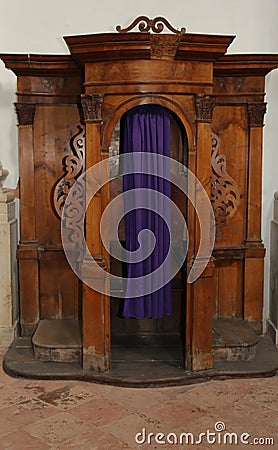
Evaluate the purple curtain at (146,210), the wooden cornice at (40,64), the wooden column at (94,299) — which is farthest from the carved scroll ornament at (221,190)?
the wooden cornice at (40,64)

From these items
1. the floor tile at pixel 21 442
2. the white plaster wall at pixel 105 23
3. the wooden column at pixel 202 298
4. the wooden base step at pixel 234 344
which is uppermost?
the white plaster wall at pixel 105 23

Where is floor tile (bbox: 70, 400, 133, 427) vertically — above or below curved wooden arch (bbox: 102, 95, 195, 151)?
below

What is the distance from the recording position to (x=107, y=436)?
335cm

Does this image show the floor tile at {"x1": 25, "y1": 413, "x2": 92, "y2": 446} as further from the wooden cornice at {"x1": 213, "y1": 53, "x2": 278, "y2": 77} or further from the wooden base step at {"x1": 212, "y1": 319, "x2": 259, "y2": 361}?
the wooden cornice at {"x1": 213, "y1": 53, "x2": 278, "y2": 77}

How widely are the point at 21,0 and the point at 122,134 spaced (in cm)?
144

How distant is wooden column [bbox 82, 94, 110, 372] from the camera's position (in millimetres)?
3988

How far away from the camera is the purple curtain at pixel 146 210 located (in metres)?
4.12

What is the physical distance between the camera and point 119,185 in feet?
15.5

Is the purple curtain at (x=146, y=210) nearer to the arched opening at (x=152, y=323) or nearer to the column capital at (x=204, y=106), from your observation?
the arched opening at (x=152, y=323)

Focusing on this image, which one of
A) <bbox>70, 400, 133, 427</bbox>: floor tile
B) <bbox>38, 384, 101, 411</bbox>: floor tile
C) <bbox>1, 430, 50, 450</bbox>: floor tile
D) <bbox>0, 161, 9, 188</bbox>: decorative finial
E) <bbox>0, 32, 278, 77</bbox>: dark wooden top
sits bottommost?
<bbox>1, 430, 50, 450</bbox>: floor tile

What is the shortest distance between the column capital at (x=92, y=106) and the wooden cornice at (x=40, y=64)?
0.55 metres

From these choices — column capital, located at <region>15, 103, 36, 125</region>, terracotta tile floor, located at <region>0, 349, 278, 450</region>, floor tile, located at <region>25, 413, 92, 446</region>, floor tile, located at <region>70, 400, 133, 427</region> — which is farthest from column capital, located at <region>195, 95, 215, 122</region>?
floor tile, located at <region>25, 413, 92, 446</region>

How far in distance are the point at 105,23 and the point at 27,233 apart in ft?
5.80

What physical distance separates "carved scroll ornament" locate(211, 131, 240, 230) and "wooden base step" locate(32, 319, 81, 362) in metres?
1.44
